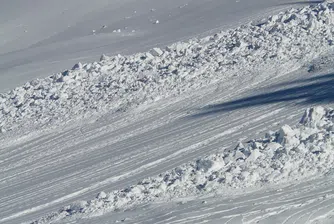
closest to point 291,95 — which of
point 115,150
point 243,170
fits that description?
point 115,150

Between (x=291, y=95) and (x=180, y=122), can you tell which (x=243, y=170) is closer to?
(x=180, y=122)

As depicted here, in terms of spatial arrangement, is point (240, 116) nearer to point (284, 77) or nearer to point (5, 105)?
point (284, 77)

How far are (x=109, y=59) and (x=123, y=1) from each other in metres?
11.2

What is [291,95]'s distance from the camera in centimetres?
1432

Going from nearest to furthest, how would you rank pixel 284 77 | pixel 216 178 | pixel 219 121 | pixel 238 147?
pixel 216 178 → pixel 238 147 → pixel 219 121 → pixel 284 77

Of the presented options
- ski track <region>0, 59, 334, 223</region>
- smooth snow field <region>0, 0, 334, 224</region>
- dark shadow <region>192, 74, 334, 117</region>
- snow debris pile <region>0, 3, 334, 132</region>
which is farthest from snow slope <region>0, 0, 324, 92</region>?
dark shadow <region>192, 74, 334, 117</region>

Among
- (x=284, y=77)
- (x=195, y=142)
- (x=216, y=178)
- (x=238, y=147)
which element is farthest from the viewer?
(x=284, y=77)

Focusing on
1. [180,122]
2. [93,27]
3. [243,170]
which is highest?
[93,27]

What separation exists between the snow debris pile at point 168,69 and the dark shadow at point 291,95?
43.4 inches

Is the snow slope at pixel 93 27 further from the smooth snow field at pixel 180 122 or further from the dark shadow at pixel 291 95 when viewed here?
the dark shadow at pixel 291 95

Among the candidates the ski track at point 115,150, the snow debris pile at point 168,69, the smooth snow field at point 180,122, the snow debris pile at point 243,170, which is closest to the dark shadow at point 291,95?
the smooth snow field at point 180,122

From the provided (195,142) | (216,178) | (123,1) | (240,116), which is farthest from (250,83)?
(123,1)

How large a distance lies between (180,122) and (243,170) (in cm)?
383

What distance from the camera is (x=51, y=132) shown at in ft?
51.7
